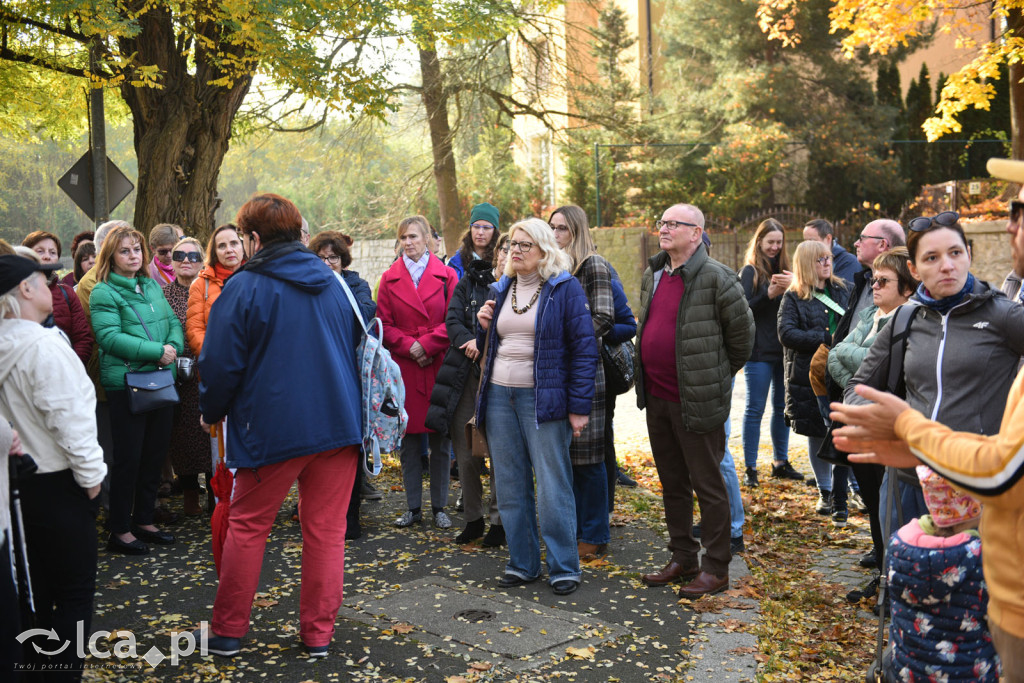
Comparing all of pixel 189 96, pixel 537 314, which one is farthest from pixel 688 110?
pixel 537 314

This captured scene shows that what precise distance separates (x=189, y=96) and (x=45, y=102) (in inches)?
120

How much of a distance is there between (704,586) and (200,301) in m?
4.32

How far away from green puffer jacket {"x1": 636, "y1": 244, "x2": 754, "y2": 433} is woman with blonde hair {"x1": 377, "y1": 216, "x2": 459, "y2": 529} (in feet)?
7.23

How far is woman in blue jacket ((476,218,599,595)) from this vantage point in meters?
5.82

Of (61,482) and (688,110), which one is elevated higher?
(688,110)

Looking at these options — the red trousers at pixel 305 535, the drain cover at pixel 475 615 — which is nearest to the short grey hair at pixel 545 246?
the red trousers at pixel 305 535

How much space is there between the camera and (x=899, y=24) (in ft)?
45.8

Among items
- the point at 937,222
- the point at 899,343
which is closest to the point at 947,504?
the point at 899,343

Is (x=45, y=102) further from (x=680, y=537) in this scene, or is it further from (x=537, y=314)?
(x=680, y=537)

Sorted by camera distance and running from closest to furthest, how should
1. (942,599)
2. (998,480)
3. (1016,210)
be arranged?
(998,480), (1016,210), (942,599)

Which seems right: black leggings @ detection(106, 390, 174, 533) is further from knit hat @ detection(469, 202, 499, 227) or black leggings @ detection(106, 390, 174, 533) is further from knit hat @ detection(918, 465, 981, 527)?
knit hat @ detection(918, 465, 981, 527)

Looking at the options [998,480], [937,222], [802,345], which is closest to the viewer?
[998,480]

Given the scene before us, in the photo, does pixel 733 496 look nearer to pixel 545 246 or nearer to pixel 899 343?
pixel 545 246

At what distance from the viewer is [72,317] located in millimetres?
6828
